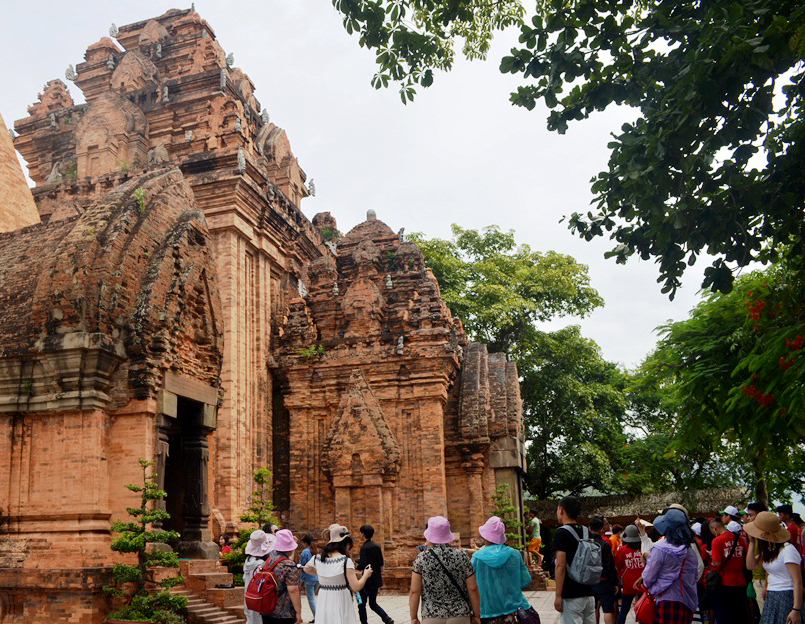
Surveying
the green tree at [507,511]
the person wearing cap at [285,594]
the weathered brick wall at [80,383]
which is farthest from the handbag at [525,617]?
the green tree at [507,511]

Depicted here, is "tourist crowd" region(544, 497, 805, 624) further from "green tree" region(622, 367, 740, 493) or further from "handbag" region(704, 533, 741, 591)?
"green tree" region(622, 367, 740, 493)

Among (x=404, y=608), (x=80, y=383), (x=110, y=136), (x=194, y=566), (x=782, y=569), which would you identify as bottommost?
(x=404, y=608)

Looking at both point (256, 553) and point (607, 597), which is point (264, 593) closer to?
point (256, 553)

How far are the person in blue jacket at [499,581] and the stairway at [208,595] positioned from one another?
15.9ft

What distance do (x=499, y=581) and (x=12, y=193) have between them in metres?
12.7

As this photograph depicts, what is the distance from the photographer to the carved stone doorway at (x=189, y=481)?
11.0 metres

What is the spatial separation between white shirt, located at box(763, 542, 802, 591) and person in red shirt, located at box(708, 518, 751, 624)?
36.6 inches

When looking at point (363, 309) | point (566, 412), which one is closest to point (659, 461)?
point (566, 412)

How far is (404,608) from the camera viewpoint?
13.5 m

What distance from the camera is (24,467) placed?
385 inches

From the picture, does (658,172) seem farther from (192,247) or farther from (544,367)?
(544,367)

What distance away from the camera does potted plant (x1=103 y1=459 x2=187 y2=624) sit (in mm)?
8891

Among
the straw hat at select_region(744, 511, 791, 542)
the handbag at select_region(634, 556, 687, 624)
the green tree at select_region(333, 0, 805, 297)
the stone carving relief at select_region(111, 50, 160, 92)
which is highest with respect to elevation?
the stone carving relief at select_region(111, 50, 160, 92)

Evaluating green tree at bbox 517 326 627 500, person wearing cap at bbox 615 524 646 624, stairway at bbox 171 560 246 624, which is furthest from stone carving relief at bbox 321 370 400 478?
green tree at bbox 517 326 627 500
